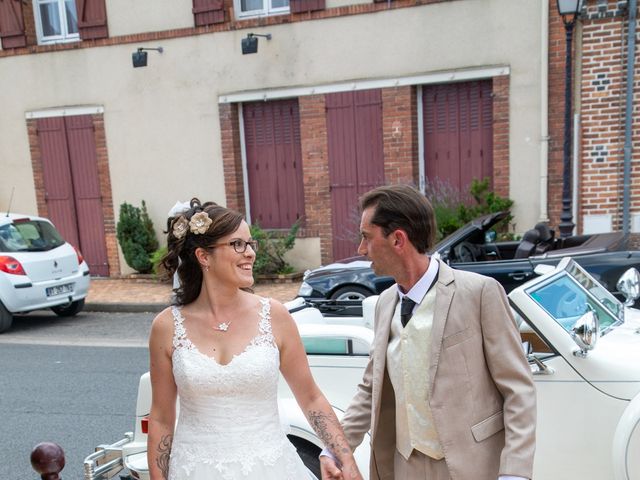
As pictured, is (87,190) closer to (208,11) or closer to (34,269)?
(34,269)

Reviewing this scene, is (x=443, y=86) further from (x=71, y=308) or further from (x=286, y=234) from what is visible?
(x=71, y=308)

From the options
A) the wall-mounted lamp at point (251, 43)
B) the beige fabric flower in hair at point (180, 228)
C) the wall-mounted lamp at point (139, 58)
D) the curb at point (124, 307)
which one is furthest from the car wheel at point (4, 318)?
the beige fabric flower in hair at point (180, 228)

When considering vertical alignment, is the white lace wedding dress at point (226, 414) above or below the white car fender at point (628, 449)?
above

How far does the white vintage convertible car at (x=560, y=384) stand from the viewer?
2.93 m

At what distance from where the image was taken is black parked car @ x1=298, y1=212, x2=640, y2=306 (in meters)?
5.96

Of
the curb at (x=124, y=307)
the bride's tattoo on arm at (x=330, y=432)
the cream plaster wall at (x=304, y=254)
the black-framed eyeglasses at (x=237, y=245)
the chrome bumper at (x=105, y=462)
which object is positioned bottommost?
the curb at (x=124, y=307)

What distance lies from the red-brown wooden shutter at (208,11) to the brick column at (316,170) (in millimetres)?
2244

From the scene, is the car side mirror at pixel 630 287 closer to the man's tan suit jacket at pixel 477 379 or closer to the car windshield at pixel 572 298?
the car windshield at pixel 572 298

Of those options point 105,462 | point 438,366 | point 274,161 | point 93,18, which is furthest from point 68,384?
point 93,18

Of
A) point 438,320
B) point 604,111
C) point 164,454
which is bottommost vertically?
point 164,454

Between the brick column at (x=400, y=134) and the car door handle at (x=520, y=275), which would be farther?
the brick column at (x=400, y=134)

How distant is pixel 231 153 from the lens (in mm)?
11797

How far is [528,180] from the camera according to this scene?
10.1 metres

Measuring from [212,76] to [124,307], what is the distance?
465cm
